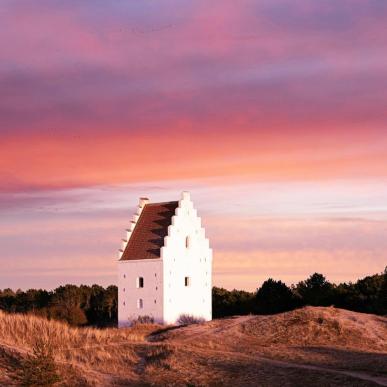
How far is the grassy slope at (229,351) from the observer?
34281mm

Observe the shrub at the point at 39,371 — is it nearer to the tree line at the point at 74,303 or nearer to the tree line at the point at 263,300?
the tree line at the point at 263,300

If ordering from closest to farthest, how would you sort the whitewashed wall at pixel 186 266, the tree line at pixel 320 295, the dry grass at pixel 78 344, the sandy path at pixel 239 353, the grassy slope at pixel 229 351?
1. the sandy path at pixel 239 353
2. the grassy slope at pixel 229 351
3. the dry grass at pixel 78 344
4. the whitewashed wall at pixel 186 266
5. the tree line at pixel 320 295

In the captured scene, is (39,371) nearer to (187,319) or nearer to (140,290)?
(140,290)

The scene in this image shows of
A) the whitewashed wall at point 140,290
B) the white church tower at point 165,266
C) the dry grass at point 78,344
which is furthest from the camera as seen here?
the white church tower at point 165,266

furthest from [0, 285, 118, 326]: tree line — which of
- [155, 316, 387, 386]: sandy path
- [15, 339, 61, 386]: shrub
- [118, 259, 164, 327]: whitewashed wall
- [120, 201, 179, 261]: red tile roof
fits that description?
[15, 339, 61, 386]: shrub

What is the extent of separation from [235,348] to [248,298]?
39798mm

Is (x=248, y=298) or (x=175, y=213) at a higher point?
(x=175, y=213)

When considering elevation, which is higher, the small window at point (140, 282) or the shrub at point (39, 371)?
the small window at point (140, 282)

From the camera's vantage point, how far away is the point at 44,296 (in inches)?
4008

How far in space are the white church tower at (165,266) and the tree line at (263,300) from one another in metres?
7.10

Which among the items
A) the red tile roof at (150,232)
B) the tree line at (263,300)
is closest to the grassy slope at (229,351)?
the red tile roof at (150,232)

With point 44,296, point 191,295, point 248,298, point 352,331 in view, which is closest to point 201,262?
point 191,295

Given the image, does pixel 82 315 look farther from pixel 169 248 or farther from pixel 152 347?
pixel 152 347

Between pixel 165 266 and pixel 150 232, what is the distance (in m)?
4.40
